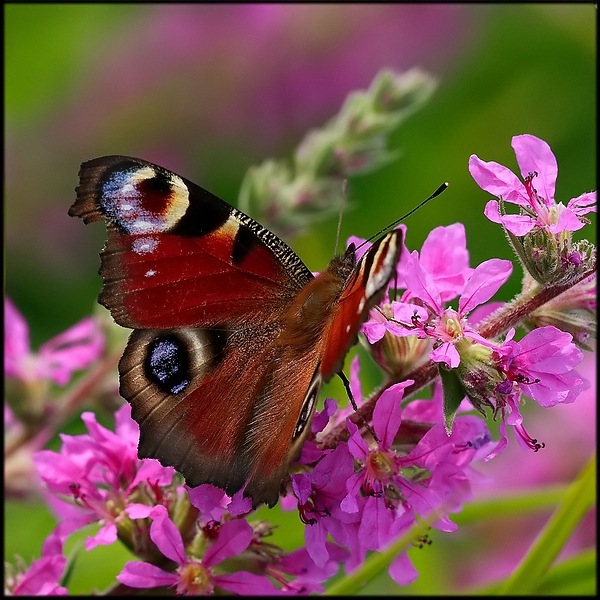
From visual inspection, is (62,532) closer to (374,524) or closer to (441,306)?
(374,524)

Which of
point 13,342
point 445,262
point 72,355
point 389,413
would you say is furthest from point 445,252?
point 13,342

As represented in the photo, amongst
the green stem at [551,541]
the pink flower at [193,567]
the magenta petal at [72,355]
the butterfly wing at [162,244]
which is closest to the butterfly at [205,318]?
the butterfly wing at [162,244]

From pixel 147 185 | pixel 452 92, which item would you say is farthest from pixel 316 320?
pixel 452 92

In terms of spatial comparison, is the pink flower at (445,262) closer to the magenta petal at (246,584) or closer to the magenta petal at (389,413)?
the magenta petal at (389,413)

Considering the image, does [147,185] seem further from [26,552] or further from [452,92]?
[452,92]

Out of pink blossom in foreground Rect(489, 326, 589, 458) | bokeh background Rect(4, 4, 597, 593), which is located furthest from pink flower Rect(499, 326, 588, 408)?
bokeh background Rect(4, 4, 597, 593)
